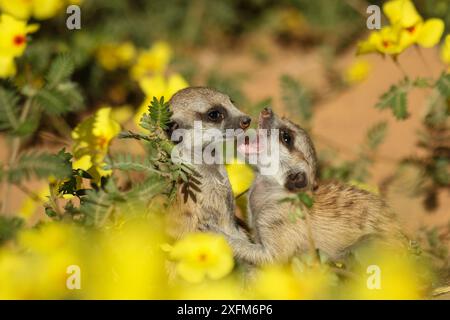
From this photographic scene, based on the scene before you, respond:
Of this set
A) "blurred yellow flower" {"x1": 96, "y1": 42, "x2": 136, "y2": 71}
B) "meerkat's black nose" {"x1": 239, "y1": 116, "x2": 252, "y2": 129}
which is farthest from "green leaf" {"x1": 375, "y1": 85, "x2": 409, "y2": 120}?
"blurred yellow flower" {"x1": 96, "y1": 42, "x2": 136, "y2": 71}

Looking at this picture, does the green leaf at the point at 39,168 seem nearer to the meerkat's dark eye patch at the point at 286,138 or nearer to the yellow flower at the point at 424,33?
the meerkat's dark eye patch at the point at 286,138

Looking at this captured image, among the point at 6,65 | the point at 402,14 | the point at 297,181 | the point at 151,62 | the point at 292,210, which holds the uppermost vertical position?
the point at 151,62

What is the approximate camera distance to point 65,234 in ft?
5.04

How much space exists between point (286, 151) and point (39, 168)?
131cm

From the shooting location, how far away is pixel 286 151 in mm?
Answer: 3072

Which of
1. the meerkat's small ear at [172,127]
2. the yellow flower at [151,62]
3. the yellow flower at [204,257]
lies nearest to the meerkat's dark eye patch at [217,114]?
the meerkat's small ear at [172,127]

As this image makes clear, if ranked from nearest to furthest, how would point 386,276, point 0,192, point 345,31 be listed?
1. point 386,276
2. point 0,192
3. point 345,31

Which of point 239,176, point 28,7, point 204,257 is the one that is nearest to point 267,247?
point 239,176

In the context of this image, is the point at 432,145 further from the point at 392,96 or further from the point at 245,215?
the point at 245,215

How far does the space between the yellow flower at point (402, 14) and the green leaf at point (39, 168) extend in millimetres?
1754

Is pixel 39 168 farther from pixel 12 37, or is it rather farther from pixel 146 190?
pixel 12 37

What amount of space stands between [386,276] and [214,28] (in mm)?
5246

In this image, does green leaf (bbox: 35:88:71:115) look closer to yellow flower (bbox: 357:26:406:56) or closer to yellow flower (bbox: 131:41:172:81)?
yellow flower (bbox: 357:26:406:56)
